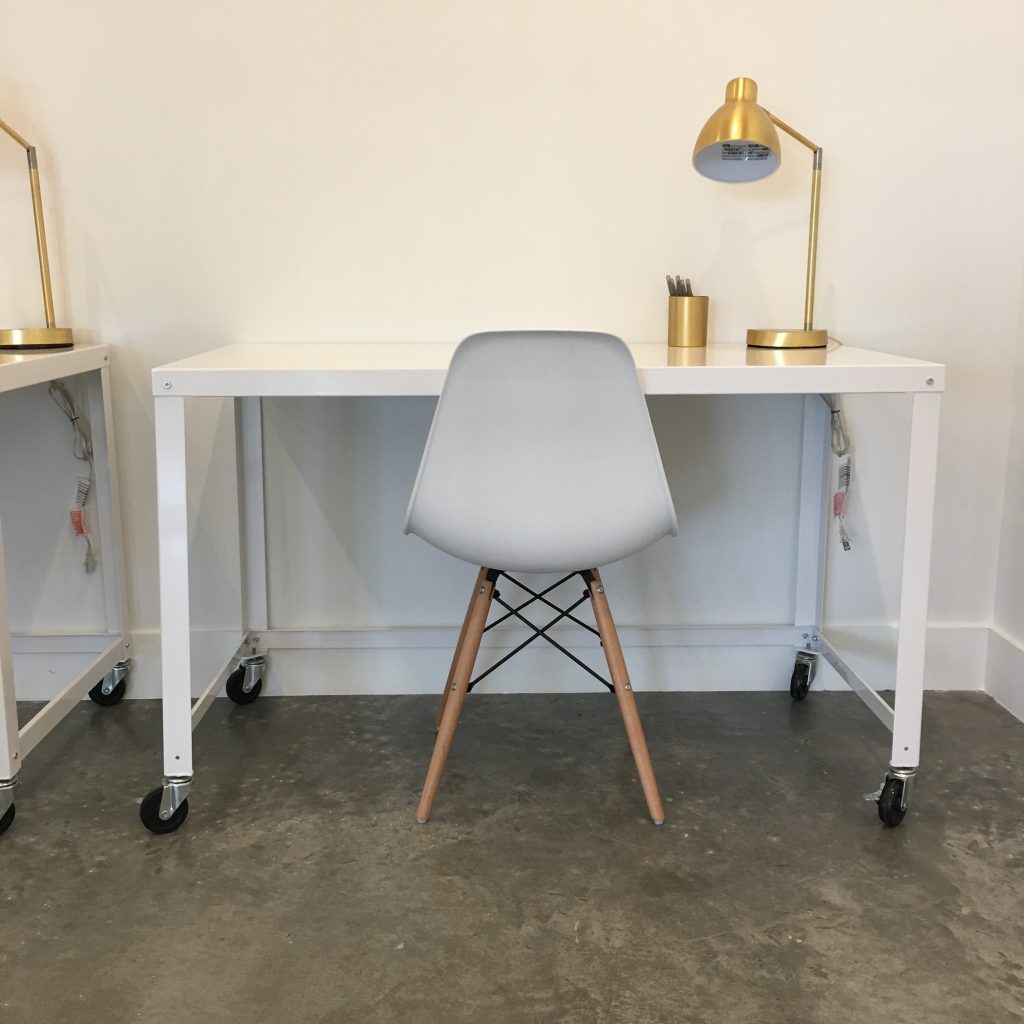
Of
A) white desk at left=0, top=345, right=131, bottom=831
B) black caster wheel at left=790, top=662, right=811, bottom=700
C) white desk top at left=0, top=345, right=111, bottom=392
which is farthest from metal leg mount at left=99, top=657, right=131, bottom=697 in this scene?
black caster wheel at left=790, top=662, right=811, bottom=700

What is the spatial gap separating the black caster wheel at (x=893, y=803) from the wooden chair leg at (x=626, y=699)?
368 mm

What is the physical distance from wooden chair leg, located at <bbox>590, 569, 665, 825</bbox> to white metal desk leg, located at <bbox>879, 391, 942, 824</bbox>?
38 centimetres

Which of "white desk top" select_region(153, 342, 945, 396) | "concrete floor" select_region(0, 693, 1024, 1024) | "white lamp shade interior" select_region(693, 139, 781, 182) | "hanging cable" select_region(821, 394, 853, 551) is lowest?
"concrete floor" select_region(0, 693, 1024, 1024)

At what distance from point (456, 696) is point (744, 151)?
1114 millimetres

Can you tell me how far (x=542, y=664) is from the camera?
2.32 meters

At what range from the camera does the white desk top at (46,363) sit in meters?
1.66

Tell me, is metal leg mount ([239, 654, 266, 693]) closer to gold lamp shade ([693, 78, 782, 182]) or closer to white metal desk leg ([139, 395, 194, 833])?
white metal desk leg ([139, 395, 194, 833])

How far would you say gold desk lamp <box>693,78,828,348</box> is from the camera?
1807 millimetres

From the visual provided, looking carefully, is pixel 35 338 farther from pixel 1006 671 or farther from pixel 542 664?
pixel 1006 671

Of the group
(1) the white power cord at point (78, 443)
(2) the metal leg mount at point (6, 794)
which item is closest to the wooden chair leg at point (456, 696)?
(2) the metal leg mount at point (6, 794)

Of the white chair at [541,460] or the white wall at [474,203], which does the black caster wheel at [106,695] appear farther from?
the white chair at [541,460]

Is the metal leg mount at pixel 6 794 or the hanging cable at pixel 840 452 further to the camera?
the hanging cable at pixel 840 452

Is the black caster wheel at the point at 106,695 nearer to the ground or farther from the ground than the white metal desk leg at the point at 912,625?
nearer to the ground

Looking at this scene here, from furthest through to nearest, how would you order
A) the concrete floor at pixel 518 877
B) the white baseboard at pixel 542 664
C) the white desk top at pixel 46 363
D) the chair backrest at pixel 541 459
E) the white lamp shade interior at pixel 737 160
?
the white baseboard at pixel 542 664
the white lamp shade interior at pixel 737 160
the white desk top at pixel 46 363
the chair backrest at pixel 541 459
the concrete floor at pixel 518 877
